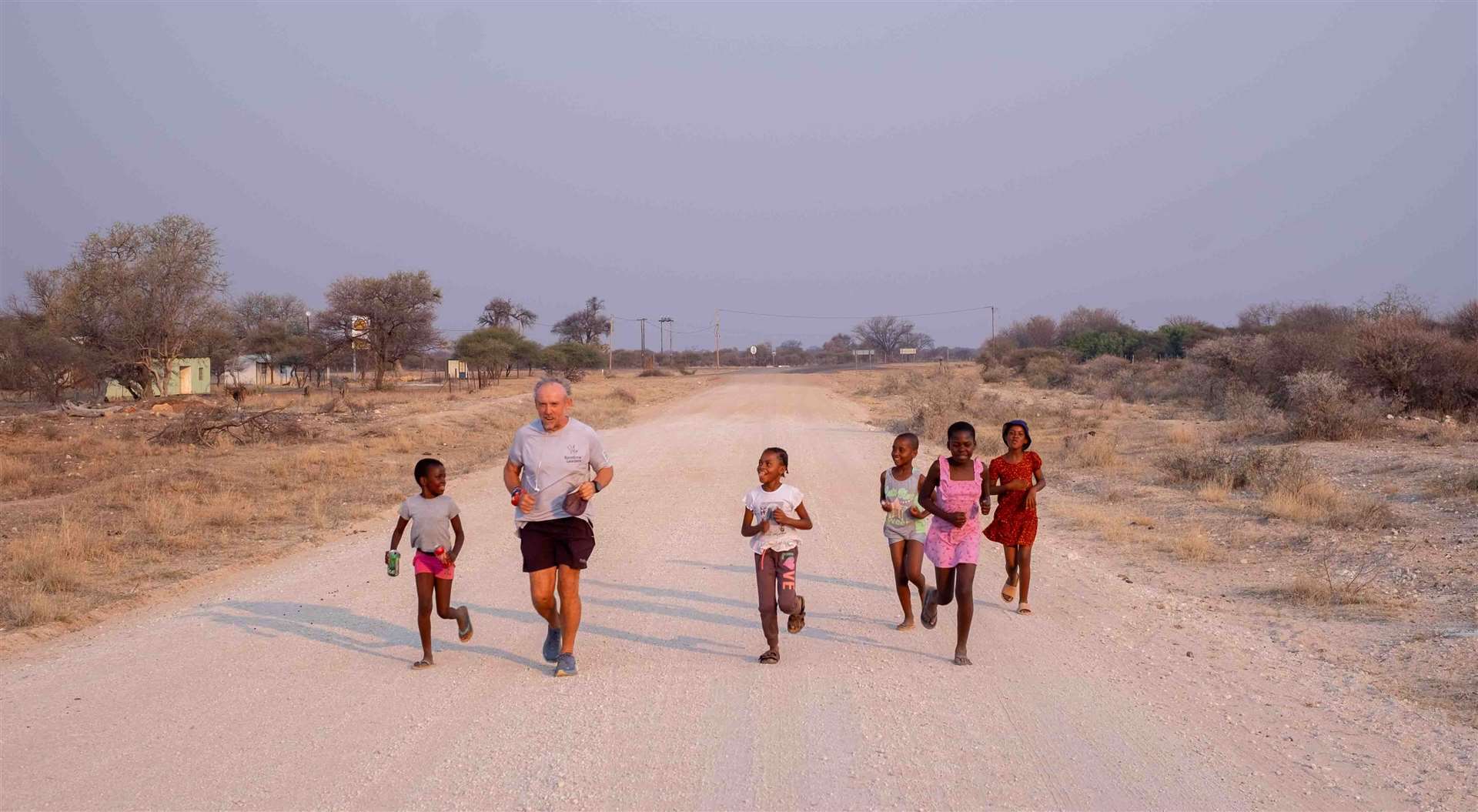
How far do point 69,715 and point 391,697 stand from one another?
1643 mm

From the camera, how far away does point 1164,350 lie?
68.8 meters

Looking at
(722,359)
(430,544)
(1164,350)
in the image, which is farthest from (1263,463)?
(722,359)

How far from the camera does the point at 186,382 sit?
47.2m

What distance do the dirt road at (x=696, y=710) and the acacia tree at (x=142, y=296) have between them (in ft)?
102

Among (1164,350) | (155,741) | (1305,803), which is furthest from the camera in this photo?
(1164,350)

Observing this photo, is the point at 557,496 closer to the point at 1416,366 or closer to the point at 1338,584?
the point at 1338,584

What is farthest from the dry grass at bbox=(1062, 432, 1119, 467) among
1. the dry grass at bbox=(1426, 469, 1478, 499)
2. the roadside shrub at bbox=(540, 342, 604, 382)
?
the roadside shrub at bbox=(540, 342, 604, 382)

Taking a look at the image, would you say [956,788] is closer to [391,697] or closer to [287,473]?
[391,697]

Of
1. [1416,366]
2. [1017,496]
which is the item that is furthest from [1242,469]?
[1416,366]

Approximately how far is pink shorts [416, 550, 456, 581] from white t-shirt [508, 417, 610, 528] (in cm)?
61

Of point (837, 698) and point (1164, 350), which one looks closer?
point (837, 698)

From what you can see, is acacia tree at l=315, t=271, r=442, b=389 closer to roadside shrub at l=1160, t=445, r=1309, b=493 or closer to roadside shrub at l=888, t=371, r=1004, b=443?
roadside shrub at l=888, t=371, r=1004, b=443

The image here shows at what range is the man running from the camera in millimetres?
5957

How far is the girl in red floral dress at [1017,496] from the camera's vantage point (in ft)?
24.6
